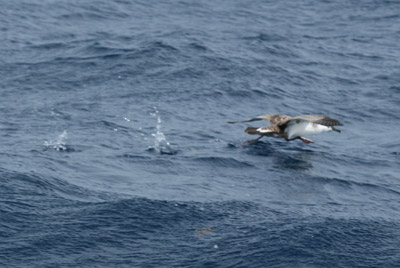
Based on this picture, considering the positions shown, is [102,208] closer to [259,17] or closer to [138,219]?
[138,219]

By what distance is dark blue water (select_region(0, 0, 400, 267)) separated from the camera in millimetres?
12875

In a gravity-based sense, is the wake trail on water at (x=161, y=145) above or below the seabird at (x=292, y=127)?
below

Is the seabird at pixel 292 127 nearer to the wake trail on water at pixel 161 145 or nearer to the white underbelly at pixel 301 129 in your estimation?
the white underbelly at pixel 301 129

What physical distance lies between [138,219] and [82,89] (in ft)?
37.1

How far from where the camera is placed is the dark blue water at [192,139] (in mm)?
12875

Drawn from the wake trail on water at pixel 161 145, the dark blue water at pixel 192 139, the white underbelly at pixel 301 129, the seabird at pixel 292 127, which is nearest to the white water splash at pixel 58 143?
the dark blue water at pixel 192 139

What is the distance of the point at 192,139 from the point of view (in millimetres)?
19844

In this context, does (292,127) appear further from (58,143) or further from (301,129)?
(58,143)

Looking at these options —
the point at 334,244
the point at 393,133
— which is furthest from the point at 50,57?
the point at 334,244

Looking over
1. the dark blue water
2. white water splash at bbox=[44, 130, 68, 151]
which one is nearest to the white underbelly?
the dark blue water

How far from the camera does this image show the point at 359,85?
2669cm

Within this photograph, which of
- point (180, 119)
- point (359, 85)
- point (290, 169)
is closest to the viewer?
point (290, 169)

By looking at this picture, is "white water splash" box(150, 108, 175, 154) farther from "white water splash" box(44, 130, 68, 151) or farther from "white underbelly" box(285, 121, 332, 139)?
"white underbelly" box(285, 121, 332, 139)

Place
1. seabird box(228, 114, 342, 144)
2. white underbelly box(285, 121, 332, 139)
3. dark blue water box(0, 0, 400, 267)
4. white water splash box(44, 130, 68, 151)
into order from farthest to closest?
white underbelly box(285, 121, 332, 139), seabird box(228, 114, 342, 144), white water splash box(44, 130, 68, 151), dark blue water box(0, 0, 400, 267)
